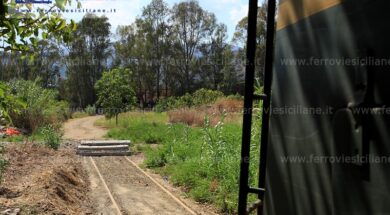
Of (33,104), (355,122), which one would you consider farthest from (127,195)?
(33,104)

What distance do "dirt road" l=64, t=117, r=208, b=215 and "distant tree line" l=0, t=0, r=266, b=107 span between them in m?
54.1

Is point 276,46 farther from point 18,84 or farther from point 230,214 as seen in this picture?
point 18,84

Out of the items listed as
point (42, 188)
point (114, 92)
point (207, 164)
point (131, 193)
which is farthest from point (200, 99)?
point (42, 188)

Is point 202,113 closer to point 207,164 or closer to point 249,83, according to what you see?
point 207,164

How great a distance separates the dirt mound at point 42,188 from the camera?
26.8ft

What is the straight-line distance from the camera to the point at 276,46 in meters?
2.21

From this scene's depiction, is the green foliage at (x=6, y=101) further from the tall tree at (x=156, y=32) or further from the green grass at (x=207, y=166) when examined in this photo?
the tall tree at (x=156, y=32)

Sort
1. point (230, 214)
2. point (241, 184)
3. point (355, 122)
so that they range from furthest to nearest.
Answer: point (230, 214) < point (241, 184) < point (355, 122)

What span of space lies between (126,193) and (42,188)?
2.46 metres

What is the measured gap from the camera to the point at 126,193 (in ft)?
37.5

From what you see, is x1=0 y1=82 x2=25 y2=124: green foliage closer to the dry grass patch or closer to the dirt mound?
the dirt mound

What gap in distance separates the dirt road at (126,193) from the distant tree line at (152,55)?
2131 inches

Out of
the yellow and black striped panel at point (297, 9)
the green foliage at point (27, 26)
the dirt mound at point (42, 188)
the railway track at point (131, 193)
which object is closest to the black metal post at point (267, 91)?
the yellow and black striped panel at point (297, 9)

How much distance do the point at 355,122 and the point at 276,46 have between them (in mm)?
821
